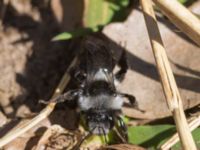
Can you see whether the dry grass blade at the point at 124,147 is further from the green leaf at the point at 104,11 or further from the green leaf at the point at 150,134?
the green leaf at the point at 104,11

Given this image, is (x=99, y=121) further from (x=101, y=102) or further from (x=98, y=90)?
(x=98, y=90)

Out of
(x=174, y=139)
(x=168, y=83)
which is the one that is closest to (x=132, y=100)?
(x=174, y=139)

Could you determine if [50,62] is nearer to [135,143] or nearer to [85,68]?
[85,68]

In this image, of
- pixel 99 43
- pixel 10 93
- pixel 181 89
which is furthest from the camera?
pixel 10 93

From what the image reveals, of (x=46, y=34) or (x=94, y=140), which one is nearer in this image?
(x=94, y=140)

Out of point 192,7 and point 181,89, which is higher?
point 192,7

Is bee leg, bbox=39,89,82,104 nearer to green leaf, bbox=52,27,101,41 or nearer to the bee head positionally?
the bee head

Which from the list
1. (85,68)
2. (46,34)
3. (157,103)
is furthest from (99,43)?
(46,34)

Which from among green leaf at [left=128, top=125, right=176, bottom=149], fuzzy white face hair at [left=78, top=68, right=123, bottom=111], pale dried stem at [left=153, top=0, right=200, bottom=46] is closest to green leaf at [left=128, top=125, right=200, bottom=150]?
green leaf at [left=128, top=125, right=176, bottom=149]
